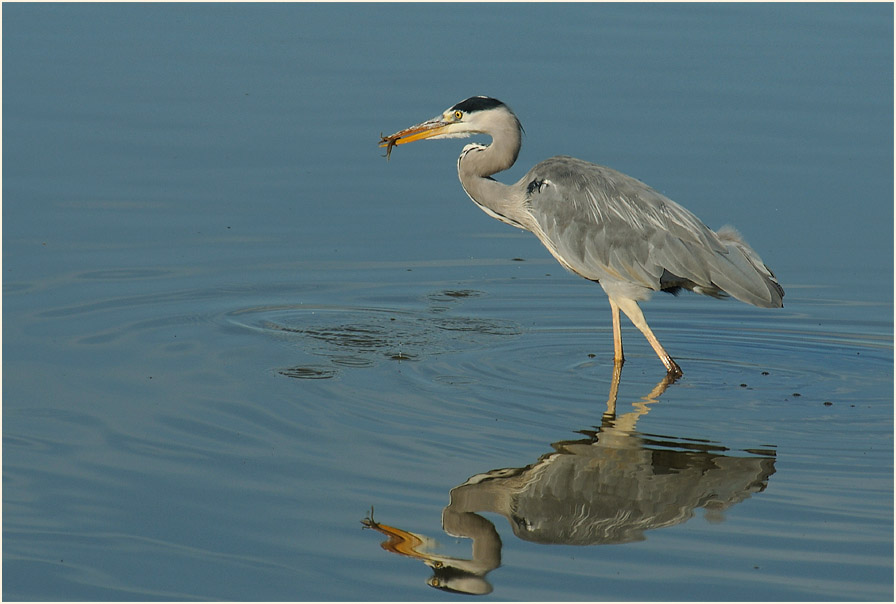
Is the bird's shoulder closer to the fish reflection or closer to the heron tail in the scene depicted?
the heron tail

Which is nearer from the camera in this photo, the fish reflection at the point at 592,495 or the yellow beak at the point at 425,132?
the fish reflection at the point at 592,495

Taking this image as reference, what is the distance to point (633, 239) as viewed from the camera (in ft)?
27.7

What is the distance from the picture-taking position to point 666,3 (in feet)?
59.1

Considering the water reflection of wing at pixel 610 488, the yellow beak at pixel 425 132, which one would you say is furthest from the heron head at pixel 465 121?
the water reflection of wing at pixel 610 488

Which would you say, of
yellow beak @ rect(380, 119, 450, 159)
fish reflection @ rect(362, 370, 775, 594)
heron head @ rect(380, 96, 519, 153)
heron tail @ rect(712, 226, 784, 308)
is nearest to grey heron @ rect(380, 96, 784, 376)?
heron tail @ rect(712, 226, 784, 308)

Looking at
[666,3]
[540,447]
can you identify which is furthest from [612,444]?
[666,3]

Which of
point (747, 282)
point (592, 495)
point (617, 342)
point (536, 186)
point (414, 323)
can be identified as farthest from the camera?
point (414, 323)

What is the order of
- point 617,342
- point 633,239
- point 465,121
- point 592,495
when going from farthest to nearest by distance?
point 465,121, point 617,342, point 633,239, point 592,495

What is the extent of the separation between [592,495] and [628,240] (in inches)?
96.1

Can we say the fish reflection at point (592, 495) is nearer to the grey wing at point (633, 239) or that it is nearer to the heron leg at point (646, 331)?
the heron leg at point (646, 331)

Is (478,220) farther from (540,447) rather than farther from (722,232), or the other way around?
(540,447)

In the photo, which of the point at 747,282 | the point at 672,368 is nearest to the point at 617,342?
the point at 672,368

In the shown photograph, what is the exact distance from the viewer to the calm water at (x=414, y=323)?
19.1ft

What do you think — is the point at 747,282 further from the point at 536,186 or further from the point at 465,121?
the point at 465,121
